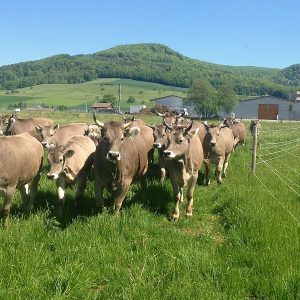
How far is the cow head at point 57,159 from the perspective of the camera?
8663 mm

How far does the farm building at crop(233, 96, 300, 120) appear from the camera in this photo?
86.5m

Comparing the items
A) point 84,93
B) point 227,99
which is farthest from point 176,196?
point 84,93

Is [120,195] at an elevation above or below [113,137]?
below

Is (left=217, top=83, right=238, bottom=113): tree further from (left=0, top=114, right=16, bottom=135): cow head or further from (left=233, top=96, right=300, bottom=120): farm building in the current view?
(left=0, top=114, right=16, bottom=135): cow head

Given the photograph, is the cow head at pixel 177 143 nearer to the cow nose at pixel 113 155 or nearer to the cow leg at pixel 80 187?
the cow nose at pixel 113 155

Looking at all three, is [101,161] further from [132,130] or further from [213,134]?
[213,134]

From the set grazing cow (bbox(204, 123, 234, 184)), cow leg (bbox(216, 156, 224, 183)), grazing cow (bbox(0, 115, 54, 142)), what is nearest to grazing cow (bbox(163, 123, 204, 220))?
grazing cow (bbox(204, 123, 234, 184))

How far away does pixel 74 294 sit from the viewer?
206 inches

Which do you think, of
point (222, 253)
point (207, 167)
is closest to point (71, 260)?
point (222, 253)

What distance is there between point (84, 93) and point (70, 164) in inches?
6262

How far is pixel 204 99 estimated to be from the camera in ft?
297

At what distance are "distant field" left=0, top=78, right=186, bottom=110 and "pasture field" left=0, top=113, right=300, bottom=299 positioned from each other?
117108 millimetres

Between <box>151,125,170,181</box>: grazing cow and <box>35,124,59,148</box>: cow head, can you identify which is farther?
<box>35,124,59,148</box>: cow head

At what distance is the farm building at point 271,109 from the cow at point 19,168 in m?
80.5
